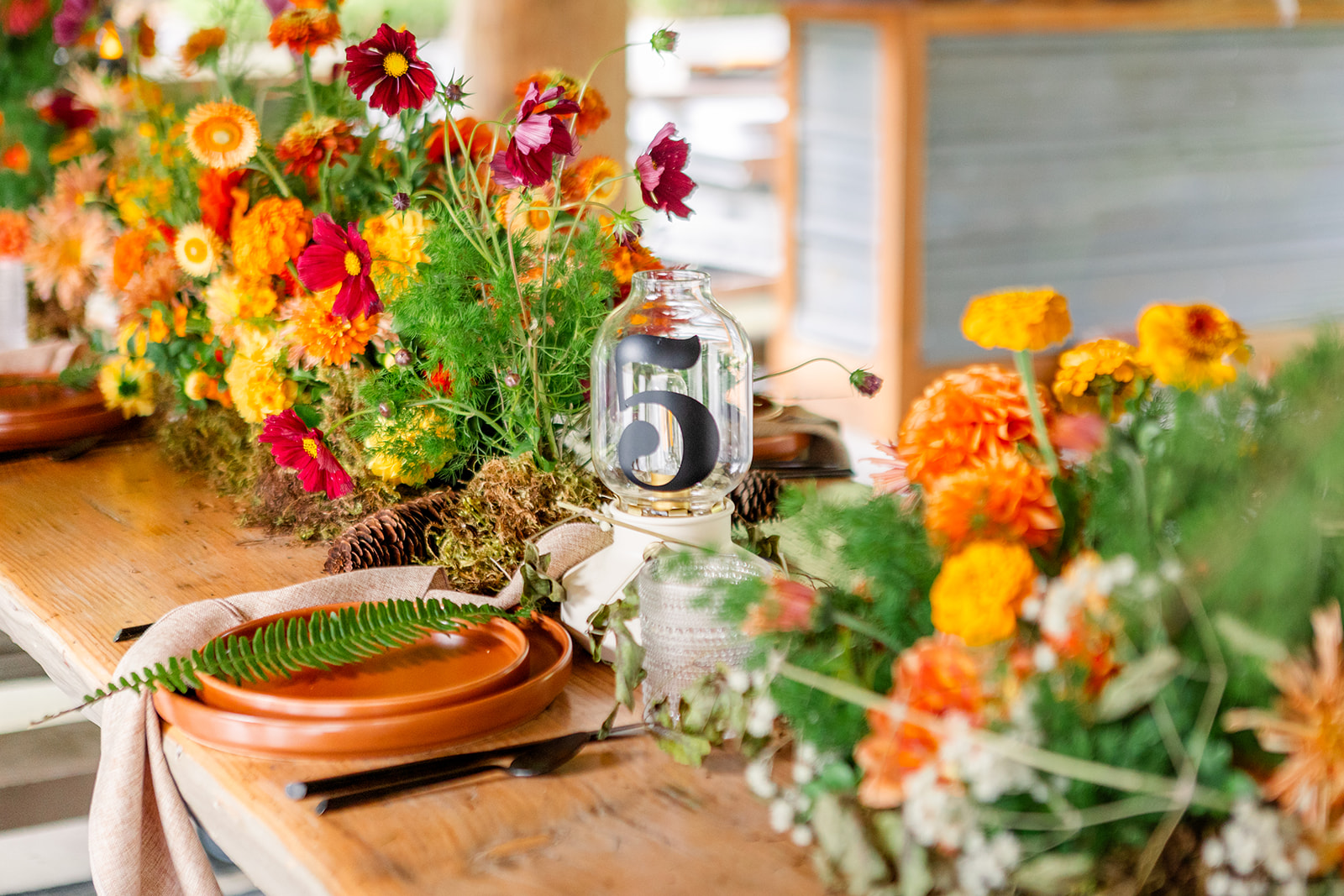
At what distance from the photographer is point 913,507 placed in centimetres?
76

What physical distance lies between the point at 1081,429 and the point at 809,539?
162 millimetres

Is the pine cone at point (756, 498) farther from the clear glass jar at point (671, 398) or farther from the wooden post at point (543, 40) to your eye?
the wooden post at point (543, 40)

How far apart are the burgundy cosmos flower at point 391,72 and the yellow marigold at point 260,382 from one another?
316 millimetres

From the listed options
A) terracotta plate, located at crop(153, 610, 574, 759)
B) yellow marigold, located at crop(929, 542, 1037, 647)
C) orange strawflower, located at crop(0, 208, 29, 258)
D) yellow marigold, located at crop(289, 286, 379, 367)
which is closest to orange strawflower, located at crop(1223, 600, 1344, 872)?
yellow marigold, located at crop(929, 542, 1037, 647)

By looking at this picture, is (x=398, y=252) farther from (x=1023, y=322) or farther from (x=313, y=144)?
(x=1023, y=322)

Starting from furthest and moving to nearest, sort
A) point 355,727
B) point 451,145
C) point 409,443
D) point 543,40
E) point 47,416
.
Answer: point 543,40 < point 47,416 < point 451,145 < point 409,443 < point 355,727

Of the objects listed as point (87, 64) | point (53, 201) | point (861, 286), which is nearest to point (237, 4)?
point (53, 201)

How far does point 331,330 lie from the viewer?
1273mm

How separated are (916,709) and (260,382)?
92cm

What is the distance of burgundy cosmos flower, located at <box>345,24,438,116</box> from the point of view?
1137 millimetres

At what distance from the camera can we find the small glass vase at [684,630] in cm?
85

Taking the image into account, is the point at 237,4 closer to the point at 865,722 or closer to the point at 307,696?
the point at 307,696

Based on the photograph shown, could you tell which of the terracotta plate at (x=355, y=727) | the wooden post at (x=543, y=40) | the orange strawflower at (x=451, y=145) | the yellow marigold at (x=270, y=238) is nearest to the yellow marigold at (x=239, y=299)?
the yellow marigold at (x=270, y=238)

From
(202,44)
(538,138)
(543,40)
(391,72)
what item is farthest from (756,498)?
(543,40)
